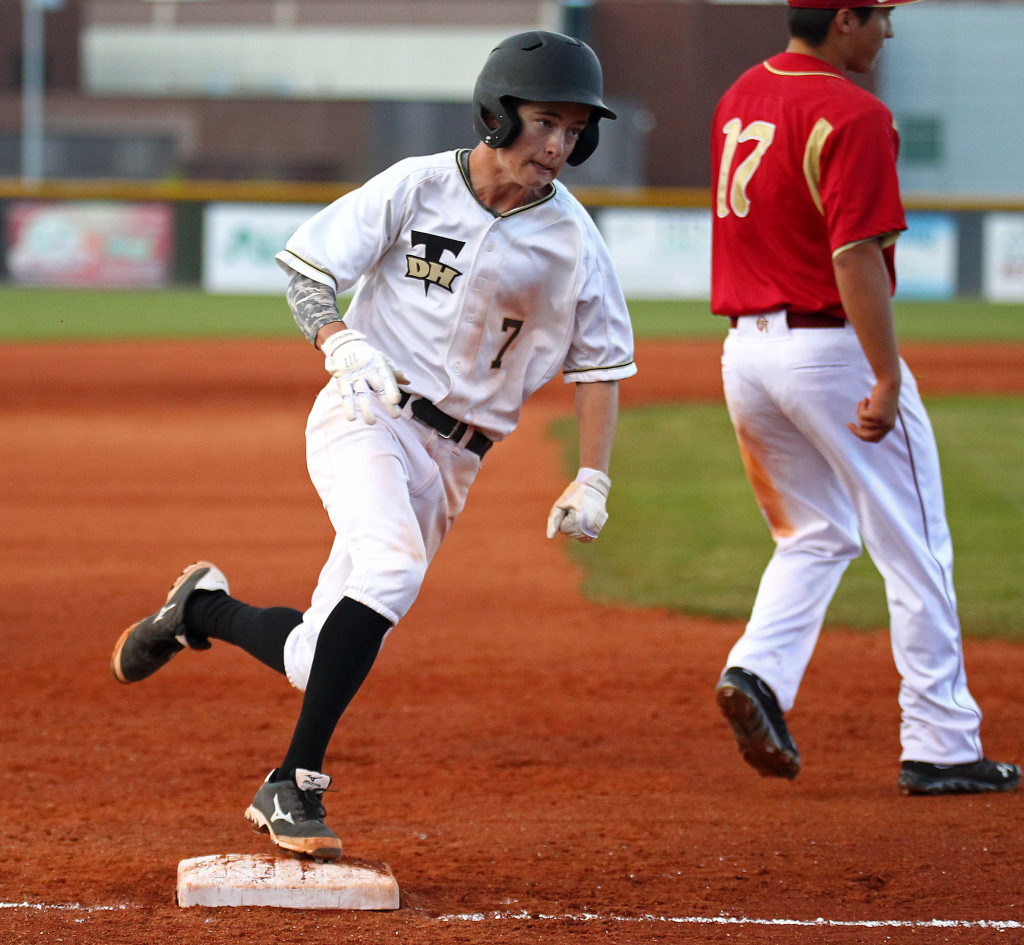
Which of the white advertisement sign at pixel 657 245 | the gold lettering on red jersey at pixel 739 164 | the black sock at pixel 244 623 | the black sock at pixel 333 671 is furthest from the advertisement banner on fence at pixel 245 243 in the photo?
the black sock at pixel 333 671

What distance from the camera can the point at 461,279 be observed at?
3072 mm

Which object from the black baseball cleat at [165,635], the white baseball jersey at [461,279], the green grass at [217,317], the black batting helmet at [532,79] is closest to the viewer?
the black batting helmet at [532,79]

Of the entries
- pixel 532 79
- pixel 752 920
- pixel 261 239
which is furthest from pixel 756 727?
pixel 261 239

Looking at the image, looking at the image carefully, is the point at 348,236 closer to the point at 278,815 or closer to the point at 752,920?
the point at 278,815

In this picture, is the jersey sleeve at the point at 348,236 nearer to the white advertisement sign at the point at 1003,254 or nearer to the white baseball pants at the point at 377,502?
the white baseball pants at the point at 377,502

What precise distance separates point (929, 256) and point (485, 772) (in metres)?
21.4

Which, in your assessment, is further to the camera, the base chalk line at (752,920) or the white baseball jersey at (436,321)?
the white baseball jersey at (436,321)

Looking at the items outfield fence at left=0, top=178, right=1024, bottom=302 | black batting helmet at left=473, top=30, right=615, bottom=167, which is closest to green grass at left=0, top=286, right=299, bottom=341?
outfield fence at left=0, top=178, right=1024, bottom=302

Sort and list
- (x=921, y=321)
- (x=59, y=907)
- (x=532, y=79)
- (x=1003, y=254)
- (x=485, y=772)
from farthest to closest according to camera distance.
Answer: (x=1003, y=254), (x=921, y=321), (x=485, y=772), (x=532, y=79), (x=59, y=907)

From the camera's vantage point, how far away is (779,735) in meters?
3.50

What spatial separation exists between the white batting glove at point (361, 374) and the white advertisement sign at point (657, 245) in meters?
20.5

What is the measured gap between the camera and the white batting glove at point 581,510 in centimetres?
300

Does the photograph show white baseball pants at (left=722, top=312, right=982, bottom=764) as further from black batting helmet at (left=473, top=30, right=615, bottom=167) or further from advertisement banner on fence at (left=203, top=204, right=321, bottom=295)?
advertisement banner on fence at (left=203, top=204, right=321, bottom=295)

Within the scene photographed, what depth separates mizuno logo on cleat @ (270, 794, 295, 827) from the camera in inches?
110
